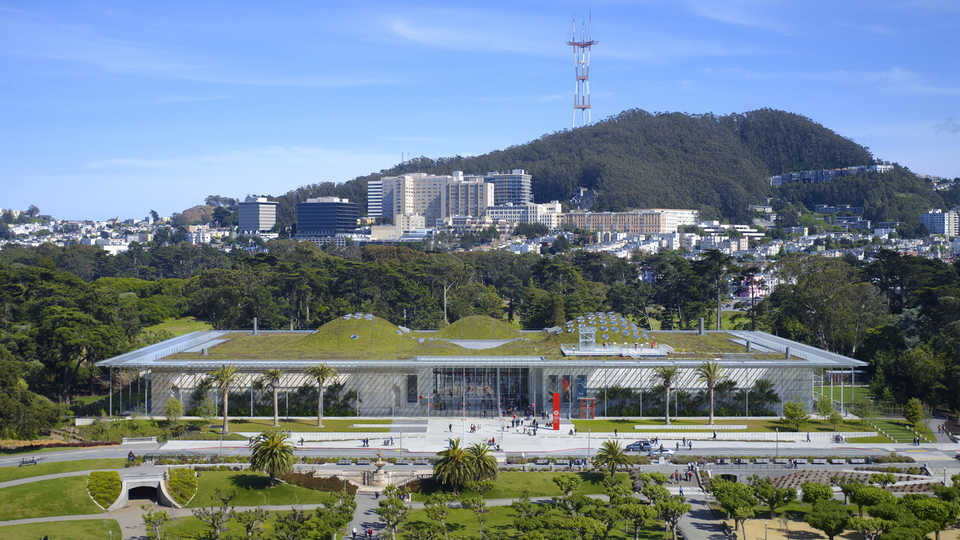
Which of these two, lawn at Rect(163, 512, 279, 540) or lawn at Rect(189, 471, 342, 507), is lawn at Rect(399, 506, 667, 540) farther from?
lawn at Rect(163, 512, 279, 540)

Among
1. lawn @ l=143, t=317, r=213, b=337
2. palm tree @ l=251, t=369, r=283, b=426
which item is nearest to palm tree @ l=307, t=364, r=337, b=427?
palm tree @ l=251, t=369, r=283, b=426

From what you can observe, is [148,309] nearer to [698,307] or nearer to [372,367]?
[372,367]

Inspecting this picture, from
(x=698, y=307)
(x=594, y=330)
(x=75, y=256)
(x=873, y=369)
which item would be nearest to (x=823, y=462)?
(x=594, y=330)

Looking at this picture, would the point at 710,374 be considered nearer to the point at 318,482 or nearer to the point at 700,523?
the point at 700,523

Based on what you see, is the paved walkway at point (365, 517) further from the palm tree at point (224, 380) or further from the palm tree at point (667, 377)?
the palm tree at point (667, 377)

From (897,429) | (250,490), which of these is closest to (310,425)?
(250,490)

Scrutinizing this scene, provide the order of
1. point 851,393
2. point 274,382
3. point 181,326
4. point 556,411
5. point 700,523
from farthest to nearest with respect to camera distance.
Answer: point 181,326
point 851,393
point 556,411
point 274,382
point 700,523
